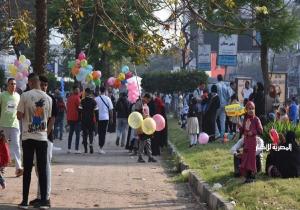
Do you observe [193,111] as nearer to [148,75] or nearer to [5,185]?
[5,185]

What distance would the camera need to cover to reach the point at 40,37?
41.9 feet

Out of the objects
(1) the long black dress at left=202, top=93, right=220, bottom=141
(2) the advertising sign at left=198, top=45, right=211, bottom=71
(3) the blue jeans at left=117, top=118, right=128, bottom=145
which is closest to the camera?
(1) the long black dress at left=202, top=93, right=220, bottom=141

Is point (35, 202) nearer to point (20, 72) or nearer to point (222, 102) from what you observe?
point (20, 72)

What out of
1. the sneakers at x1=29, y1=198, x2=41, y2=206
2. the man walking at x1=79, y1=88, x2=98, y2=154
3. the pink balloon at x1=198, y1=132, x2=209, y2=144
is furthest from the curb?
the man walking at x1=79, y1=88, x2=98, y2=154

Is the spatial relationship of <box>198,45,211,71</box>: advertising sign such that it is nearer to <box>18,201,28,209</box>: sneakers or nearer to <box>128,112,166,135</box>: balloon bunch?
<box>128,112,166,135</box>: balloon bunch

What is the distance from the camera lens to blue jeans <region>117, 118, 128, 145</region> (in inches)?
834

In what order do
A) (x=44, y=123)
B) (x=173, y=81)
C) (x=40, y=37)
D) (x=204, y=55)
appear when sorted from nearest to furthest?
1. (x=44, y=123)
2. (x=40, y=37)
3. (x=204, y=55)
4. (x=173, y=81)

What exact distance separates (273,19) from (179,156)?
816cm

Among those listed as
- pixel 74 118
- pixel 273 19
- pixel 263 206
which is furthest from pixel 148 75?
pixel 263 206

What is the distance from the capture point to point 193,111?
2005cm

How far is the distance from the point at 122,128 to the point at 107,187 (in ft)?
31.0

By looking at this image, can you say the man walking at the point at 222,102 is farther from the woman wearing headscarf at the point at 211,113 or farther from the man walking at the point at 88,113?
the man walking at the point at 88,113

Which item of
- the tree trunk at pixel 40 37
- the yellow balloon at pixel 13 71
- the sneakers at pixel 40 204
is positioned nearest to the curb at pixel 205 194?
the sneakers at pixel 40 204

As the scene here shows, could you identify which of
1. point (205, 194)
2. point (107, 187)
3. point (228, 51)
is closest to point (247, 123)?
point (205, 194)
